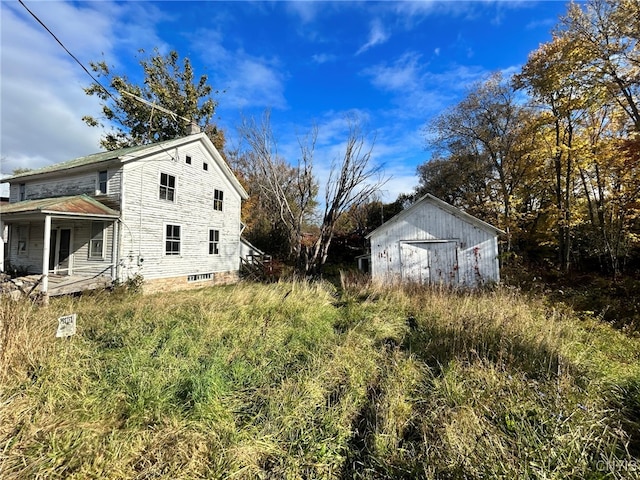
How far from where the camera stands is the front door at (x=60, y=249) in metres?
12.5

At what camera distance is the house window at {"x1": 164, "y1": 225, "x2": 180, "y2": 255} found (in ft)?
43.8

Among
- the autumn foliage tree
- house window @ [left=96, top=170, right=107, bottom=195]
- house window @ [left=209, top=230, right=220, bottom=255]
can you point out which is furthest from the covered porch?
the autumn foliage tree

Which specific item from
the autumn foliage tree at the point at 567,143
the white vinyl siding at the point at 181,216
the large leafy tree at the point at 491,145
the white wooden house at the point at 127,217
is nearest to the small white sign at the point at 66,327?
the white wooden house at the point at 127,217

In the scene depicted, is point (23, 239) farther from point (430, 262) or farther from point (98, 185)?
point (430, 262)

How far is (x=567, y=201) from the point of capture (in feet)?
48.3

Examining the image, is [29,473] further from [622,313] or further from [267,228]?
[267,228]

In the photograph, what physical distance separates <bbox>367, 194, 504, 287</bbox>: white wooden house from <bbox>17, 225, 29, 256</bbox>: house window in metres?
16.3

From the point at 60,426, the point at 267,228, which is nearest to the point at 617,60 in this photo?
the point at 60,426

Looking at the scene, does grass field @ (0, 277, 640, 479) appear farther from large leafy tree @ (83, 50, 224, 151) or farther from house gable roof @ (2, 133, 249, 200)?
large leafy tree @ (83, 50, 224, 151)

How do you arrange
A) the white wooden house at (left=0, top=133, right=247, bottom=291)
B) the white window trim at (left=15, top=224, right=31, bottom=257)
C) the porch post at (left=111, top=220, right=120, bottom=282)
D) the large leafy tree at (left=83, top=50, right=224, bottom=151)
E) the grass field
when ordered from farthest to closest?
the large leafy tree at (left=83, top=50, right=224, bottom=151) → the white window trim at (left=15, top=224, right=31, bottom=257) → the white wooden house at (left=0, top=133, right=247, bottom=291) → the porch post at (left=111, top=220, right=120, bottom=282) → the grass field

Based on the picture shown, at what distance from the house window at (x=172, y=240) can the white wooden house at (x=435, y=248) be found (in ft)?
30.3

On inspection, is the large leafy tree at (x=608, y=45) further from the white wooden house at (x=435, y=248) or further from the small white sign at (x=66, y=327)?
the small white sign at (x=66, y=327)

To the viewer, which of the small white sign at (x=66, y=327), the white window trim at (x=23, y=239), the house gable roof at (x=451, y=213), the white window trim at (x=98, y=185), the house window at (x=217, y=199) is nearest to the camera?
the small white sign at (x=66, y=327)

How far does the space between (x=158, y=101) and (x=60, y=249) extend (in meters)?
15.5
